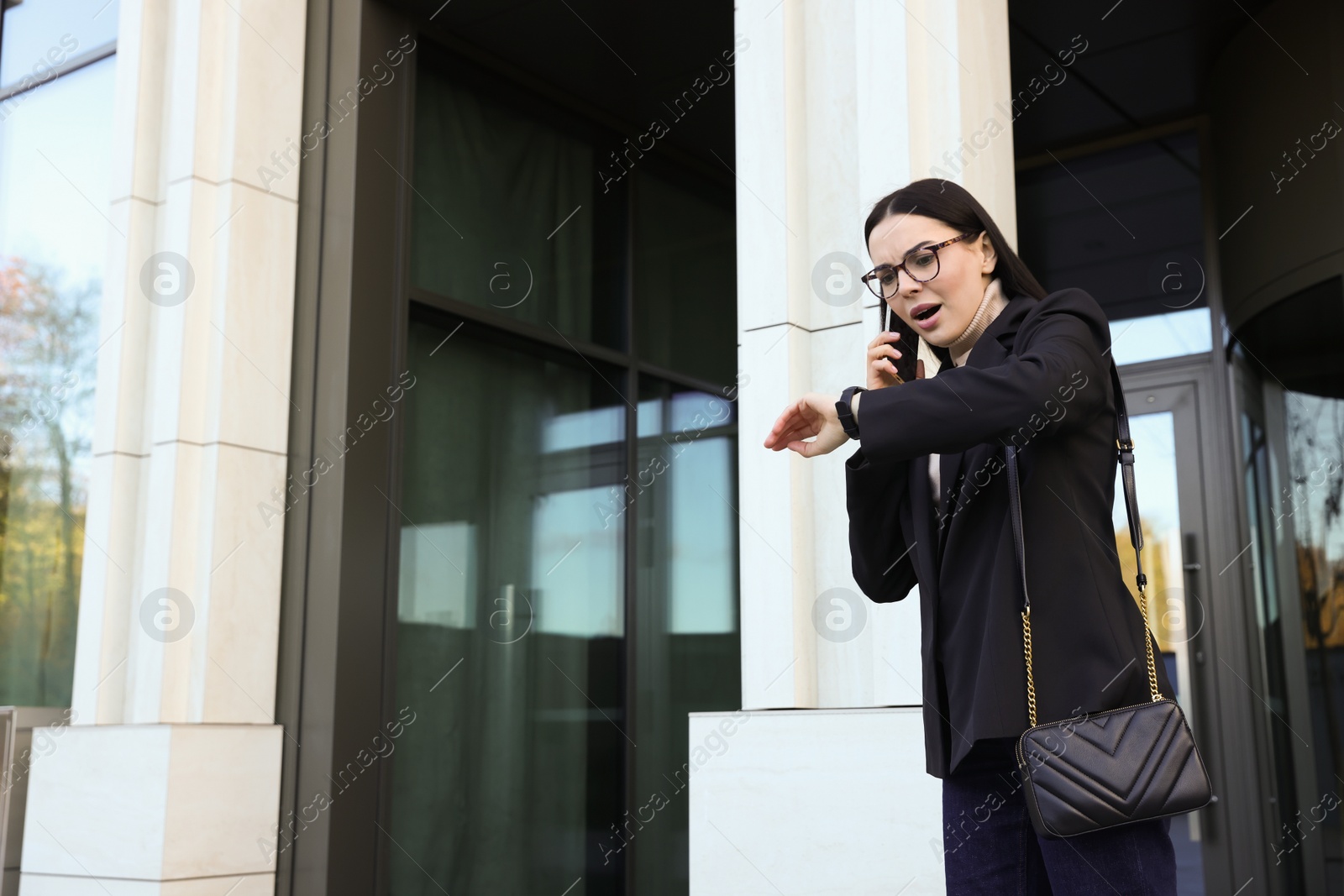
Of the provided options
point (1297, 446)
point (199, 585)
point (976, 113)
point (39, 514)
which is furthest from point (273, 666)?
point (1297, 446)

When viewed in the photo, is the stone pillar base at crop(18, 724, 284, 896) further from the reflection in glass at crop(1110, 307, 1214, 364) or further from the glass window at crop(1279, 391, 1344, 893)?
the reflection in glass at crop(1110, 307, 1214, 364)

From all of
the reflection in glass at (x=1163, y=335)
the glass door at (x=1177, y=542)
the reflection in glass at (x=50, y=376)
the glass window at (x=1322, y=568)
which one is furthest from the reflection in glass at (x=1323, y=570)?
the reflection in glass at (x=50, y=376)

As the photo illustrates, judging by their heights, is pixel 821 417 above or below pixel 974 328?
below

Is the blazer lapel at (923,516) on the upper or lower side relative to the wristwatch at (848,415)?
lower

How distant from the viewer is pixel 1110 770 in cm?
146

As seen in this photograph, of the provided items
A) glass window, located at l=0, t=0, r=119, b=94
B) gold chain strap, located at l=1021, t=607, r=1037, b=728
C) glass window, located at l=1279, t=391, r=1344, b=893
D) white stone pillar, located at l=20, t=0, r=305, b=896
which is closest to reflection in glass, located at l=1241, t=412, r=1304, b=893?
glass window, located at l=1279, t=391, r=1344, b=893

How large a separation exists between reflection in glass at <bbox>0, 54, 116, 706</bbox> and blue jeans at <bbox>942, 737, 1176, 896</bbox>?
4.55 meters

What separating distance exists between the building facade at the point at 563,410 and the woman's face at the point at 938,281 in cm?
137

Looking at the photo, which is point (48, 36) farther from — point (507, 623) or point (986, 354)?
point (986, 354)

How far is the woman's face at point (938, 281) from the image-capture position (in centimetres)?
179

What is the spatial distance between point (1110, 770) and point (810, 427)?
0.60 m

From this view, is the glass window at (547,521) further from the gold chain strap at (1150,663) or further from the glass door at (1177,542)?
the gold chain strap at (1150,663)

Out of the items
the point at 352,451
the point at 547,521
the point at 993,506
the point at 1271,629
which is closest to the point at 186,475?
the point at 352,451

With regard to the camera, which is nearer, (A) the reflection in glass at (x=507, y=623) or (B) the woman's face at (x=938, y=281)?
(B) the woman's face at (x=938, y=281)
